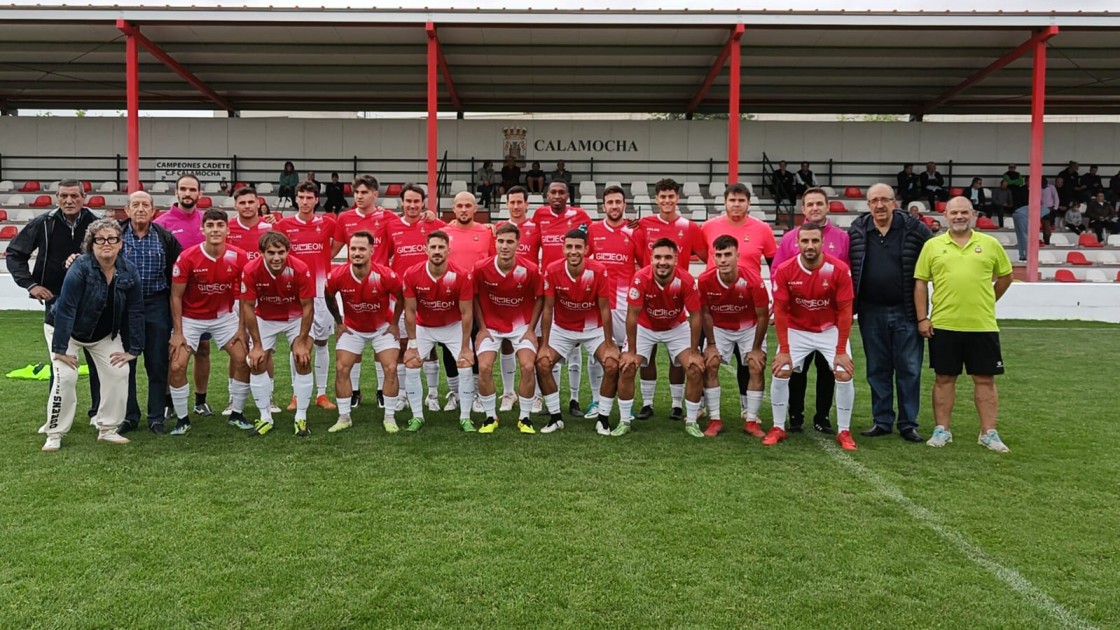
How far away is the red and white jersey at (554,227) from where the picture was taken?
6934 millimetres

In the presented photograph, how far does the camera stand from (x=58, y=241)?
5938 millimetres

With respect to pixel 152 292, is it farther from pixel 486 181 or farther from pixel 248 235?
pixel 486 181

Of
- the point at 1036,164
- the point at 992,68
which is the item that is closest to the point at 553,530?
the point at 1036,164

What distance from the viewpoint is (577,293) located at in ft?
20.2

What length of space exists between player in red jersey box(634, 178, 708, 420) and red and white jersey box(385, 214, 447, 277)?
1.84 m

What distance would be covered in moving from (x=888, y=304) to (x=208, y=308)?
5.07 meters

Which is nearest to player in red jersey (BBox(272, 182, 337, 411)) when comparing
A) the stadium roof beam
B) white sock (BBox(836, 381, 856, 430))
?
white sock (BBox(836, 381, 856, 430))

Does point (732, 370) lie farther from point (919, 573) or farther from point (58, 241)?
point (58, 241)

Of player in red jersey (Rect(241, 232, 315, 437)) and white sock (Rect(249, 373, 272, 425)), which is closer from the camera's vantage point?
player in red jersey (Rect(241, 232, 315, 437))

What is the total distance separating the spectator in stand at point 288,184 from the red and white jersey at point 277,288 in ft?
A: 41.7

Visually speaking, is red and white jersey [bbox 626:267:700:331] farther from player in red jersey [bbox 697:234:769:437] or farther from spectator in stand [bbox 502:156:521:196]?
spectator in stand [bbox 502:156:521:196]

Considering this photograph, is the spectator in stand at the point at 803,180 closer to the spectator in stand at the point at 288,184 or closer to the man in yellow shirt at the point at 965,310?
the spectator in stand at the point at 288,184

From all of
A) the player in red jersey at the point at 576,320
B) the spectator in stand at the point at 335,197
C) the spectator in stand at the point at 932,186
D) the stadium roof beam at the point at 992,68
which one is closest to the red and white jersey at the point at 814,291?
the player in red jersey at the point at 576,320

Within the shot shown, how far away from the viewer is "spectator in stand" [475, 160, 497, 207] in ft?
59.9
